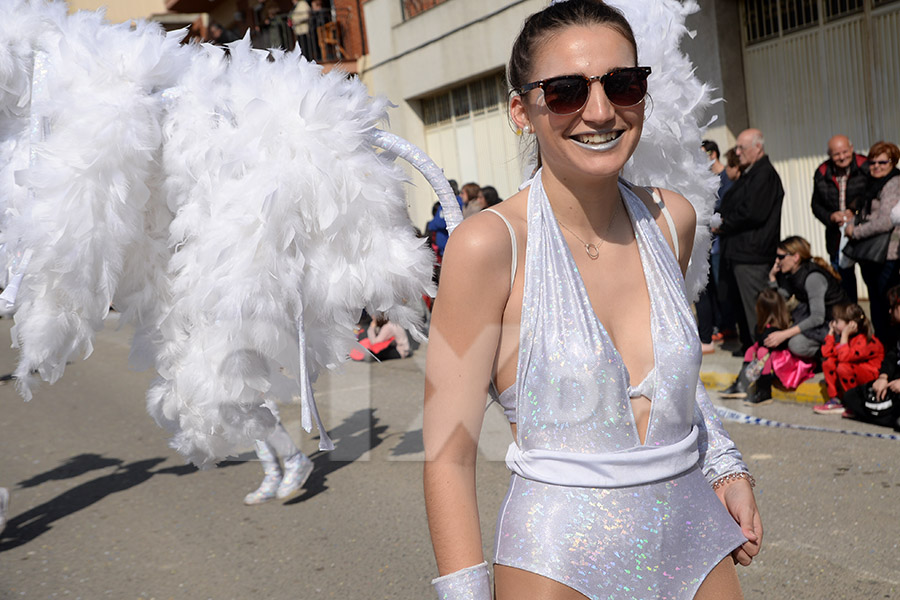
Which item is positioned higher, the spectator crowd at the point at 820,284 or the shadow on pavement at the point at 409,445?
the spectator crowd at the point at 820,284

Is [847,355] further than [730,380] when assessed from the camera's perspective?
No

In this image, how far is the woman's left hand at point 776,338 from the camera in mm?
6762

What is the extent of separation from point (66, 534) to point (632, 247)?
176 inches

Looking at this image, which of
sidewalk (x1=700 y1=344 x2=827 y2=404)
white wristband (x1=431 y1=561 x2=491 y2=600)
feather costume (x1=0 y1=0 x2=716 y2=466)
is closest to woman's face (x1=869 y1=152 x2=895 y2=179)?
sidewalk (x1=700 y1=344 x2=827 y2=404)

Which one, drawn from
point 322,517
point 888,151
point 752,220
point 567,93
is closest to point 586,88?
point 567,93

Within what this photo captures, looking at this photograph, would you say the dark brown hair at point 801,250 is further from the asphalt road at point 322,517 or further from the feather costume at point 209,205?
the feather costume at point 209,205

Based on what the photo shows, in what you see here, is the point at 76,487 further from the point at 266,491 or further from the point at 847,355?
the point at 847,355

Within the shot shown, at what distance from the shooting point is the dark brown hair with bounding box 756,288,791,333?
6.86 meters

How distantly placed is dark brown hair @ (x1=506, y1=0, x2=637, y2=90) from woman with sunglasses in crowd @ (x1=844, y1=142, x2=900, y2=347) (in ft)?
18.7

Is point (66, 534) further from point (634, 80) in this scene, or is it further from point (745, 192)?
point (745, 192)

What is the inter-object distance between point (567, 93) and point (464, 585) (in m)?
0.90

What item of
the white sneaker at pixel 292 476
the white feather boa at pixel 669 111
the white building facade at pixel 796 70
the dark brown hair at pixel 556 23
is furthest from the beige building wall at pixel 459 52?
the dark brown hair at pixel 556 23

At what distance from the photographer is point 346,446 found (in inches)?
263

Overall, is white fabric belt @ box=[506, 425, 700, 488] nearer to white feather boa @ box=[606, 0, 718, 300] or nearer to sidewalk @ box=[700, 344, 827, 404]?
white feather boa @ box=[606, 0, 718, 300]
